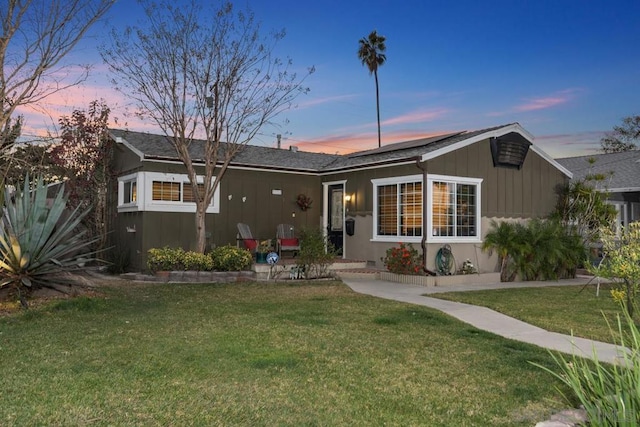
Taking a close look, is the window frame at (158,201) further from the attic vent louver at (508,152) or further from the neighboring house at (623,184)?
the neighboring house at (623,184)

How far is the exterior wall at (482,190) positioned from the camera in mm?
12109

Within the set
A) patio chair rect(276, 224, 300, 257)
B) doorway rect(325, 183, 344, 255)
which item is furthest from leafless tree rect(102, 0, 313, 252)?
doorway rect(325, 183, 344, 255)

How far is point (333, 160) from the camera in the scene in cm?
1638

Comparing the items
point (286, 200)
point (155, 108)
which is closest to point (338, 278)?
point (286, 200)

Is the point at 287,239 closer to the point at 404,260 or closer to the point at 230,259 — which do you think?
the point at 230,259

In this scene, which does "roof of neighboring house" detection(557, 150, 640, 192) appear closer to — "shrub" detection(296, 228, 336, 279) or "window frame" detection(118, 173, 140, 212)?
"shrub" detection(296, 228, 336, 279)

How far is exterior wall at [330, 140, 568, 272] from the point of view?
12109mm

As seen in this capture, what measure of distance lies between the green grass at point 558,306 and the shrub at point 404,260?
67.0 inches

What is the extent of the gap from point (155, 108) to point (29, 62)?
18.0 feet

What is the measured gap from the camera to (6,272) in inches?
291

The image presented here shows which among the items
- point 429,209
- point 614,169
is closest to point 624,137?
point 614,169

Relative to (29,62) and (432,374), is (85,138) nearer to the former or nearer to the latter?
(29,62)

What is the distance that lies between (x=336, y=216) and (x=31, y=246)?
29.0 feet

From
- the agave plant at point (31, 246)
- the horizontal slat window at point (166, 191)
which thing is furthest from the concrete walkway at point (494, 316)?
the agave plant at point (31, 246)
